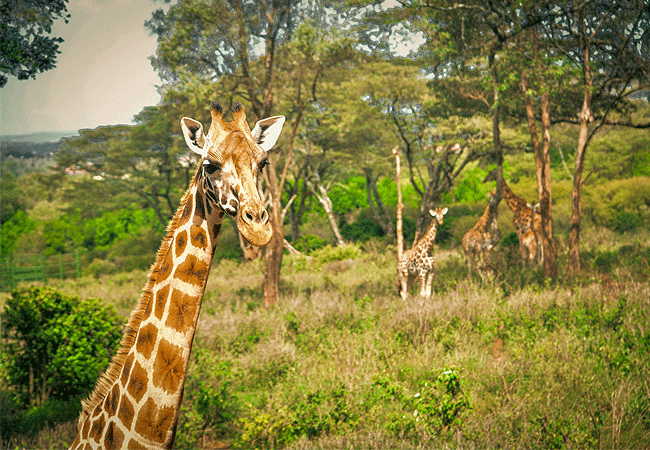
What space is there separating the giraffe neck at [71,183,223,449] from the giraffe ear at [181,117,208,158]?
237 millimetres

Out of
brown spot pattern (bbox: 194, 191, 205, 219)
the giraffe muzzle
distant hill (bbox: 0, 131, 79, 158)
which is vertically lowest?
the giraffe muzzle

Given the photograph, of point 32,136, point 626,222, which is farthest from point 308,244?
point 32,136

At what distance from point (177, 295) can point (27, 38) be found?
4.35m

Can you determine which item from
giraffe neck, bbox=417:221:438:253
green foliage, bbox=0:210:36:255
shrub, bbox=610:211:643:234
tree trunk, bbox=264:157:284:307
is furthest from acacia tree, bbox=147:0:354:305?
green foliage, bbox=0:210:36:255

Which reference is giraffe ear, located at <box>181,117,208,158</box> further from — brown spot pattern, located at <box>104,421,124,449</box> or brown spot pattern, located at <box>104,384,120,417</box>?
brown spot pattern, located at <box>104,421,124,449</box>

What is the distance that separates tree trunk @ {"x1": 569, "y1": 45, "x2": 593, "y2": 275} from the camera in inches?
342

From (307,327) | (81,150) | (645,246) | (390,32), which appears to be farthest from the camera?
(81,150)

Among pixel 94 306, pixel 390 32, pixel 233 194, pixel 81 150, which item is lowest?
pixel 94 306

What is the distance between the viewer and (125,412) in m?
2.19

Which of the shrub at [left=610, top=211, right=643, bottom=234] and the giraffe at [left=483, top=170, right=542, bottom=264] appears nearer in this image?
the giraffe at [left=483, top=170, right=542, bottom=264]

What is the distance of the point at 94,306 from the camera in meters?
5.68

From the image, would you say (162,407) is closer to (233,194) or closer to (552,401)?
(233,194)

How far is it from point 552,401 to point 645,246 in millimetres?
9817

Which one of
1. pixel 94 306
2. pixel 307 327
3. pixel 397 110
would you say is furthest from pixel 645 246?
pixel 94 306
